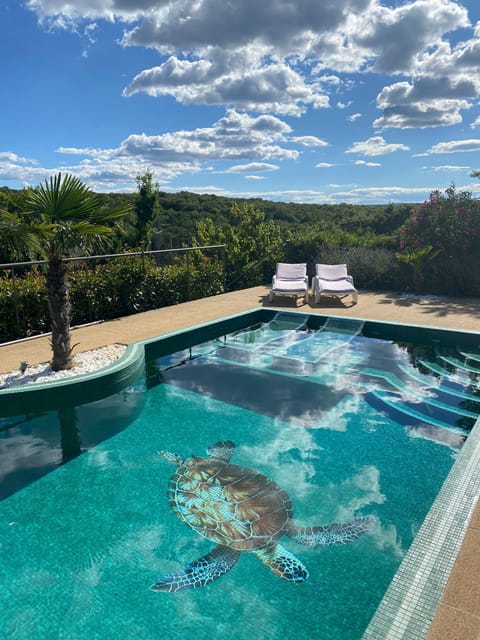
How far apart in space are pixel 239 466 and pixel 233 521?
761 mm

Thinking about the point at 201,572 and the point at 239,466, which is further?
the point at 239,466

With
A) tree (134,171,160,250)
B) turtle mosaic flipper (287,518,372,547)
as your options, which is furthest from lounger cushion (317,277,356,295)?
tree (134,171,160,250)

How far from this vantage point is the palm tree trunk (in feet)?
17.3

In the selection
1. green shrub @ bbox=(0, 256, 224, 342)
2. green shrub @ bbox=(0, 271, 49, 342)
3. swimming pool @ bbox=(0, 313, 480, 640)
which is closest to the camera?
swimming pool @ bbox=(0, 313, 480, 640)

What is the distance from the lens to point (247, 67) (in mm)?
14062

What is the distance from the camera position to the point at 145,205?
26.1 m

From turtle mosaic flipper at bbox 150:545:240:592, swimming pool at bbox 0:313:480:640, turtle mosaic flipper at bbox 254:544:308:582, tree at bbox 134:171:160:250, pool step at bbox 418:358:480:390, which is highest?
tree at bbox 134:171:160:250

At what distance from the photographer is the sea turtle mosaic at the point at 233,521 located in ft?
9.84

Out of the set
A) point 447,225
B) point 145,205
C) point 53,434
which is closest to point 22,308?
point 53,434

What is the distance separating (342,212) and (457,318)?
1217 inches

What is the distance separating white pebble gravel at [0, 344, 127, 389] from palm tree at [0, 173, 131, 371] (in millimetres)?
548

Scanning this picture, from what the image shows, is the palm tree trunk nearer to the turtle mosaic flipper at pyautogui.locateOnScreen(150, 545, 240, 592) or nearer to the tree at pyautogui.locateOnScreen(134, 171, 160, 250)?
the turtle mosaic flipper at pyautogui.locateOnScreen(150, 545, 240, 592)

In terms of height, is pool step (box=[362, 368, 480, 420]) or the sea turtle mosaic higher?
pool step (box=[362, 368, 480, 420])

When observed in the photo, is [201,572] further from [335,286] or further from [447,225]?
[447,225]
